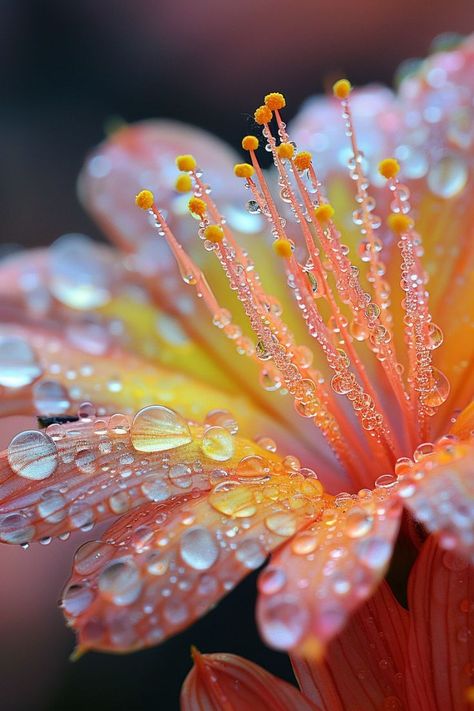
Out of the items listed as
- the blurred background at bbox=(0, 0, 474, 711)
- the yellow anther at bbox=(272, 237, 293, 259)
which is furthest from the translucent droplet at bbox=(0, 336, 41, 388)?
the blurred background at bbox=(0, 0, 474, 711)

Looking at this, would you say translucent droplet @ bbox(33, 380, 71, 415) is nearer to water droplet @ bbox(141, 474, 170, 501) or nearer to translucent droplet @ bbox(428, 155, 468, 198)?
water droplet @ bbox(141, 474, 170, 501)

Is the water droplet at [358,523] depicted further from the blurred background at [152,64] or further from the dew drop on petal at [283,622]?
the blurred background at [152,64]

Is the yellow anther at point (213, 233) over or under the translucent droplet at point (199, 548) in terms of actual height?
over

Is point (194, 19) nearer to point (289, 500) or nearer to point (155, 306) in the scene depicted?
point (155, 306)

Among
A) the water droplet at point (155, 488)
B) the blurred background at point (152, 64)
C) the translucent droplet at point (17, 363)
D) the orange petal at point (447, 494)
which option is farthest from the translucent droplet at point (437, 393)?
the blurred background at point (152, 64)

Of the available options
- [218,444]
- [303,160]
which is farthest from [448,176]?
[218,444]

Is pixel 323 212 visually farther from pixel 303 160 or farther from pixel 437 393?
pixel 437 393

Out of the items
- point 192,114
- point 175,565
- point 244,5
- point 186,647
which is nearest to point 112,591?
point 175,565
